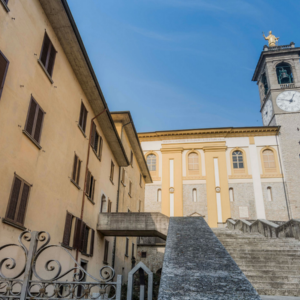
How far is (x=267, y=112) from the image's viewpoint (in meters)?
41.5

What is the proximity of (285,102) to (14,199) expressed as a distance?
37.5 m

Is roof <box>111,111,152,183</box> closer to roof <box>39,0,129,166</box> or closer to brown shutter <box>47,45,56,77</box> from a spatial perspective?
roof <box>39,0,129,166</box>

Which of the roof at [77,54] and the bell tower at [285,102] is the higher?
the bell tower at [285,102]

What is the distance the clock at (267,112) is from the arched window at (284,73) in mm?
3159

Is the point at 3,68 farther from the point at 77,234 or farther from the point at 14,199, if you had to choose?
the point at 77,234

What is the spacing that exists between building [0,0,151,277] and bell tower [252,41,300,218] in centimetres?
2496

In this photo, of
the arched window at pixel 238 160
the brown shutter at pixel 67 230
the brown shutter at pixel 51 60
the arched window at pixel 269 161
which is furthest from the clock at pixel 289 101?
the brown shutter at pixel 51 60

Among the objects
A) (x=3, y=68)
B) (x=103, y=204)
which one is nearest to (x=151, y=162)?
(x=103, y=204)

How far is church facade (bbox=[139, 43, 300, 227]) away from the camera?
33812mm

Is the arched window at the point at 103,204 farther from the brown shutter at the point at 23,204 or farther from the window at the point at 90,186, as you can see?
the brown shutter at the point at 23,204

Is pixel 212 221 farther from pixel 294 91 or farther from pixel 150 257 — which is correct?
pixel 294 91

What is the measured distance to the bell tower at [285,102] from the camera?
112 feet

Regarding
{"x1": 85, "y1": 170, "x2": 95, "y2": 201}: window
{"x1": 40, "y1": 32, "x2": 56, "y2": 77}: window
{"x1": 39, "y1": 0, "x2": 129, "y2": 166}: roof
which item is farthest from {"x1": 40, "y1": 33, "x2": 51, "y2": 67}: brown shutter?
{"x1": 85, "y1": 170, "x2": 95, "y2": 201}: window

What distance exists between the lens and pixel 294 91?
38.4 m
